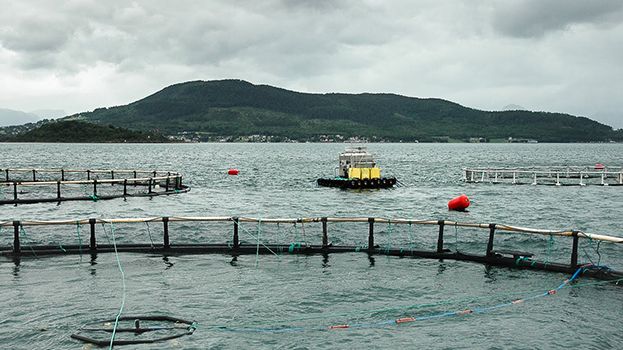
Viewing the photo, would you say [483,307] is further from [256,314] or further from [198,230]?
[198,230]

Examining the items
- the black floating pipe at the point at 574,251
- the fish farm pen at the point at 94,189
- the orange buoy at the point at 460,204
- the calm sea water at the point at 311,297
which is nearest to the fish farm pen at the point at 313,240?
the black floating pipe at the point at 574,251

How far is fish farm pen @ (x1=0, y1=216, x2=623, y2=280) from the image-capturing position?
24125 millimetres

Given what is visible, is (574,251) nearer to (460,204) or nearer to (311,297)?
(311,297)

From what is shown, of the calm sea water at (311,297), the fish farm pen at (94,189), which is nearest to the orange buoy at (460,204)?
the calm sea water at (311,297)

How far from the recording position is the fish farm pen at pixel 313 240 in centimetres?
2412

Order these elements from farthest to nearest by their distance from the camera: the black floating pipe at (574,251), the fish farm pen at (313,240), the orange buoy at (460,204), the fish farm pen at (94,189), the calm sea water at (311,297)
→ the fish farm pen at (94,189), the orange buoy at (460,204), the fish farm pen at (313,240), the black floating pipe at (574,251), the calm sea water at (311,297)

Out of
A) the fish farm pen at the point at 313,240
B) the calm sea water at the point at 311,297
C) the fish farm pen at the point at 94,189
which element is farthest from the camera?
the fish farm pen at the point at 94,189

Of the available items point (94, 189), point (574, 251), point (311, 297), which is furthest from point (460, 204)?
point (311, 297)

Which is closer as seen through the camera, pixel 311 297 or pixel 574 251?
pixel 311 297

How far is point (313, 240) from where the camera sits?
33688 millimetres

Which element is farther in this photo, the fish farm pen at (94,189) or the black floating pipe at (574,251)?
the fish farm pen at (94,189)

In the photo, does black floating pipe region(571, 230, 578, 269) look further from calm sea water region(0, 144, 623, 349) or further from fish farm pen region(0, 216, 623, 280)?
calm sea water region(0, 144, 623, 349)

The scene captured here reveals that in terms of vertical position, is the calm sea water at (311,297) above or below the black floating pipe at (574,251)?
below

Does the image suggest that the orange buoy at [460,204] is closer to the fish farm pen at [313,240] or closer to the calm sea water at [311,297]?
the fish farm pen at [313,240]
